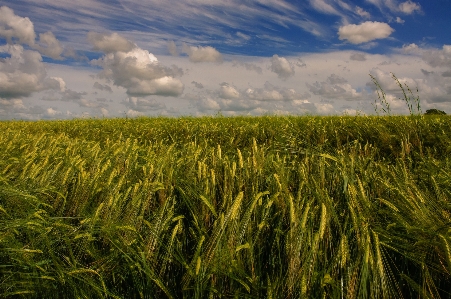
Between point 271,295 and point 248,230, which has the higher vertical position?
point 248,230

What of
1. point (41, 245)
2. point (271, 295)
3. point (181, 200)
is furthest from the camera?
point (181, 200)

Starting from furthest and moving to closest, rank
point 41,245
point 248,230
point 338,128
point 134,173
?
point 338,128 < point 134,173 < point 41,245 < point 248,230

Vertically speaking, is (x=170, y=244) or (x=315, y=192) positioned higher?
(x=315, y=192)

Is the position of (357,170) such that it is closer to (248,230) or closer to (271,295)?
(248,230)

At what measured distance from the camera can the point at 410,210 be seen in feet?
6.78

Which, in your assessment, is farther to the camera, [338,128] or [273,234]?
[338,128]

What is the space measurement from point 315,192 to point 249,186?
1.70 feet

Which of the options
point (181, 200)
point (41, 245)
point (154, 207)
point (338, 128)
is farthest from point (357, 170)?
point (338, 128)

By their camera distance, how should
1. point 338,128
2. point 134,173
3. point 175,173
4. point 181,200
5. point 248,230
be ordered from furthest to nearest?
1. point 338,128
2. point 134,173
3. point 175,173
4. point 181,200
5. point 248,230

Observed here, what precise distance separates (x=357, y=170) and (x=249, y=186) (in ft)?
3.06

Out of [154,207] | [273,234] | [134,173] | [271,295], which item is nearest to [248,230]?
[273,234]

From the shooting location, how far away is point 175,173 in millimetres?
2832

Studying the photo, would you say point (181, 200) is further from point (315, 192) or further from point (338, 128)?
point (338, 128)

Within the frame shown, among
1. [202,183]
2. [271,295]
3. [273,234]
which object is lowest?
[271,295]
